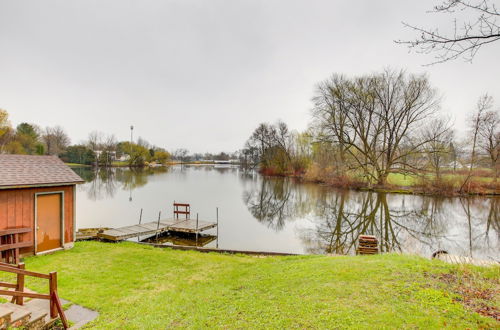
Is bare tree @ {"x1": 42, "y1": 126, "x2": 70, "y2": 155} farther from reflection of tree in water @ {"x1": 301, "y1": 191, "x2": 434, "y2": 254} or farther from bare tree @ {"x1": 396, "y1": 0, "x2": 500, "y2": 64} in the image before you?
bare tree @ {"x1": 396, "y1": 0, "x2": 500, "y2": 64}

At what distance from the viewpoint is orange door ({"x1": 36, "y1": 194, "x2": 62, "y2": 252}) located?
846cm

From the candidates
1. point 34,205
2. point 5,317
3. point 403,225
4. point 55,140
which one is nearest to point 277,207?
point 403,225

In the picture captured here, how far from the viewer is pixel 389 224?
16.9 m

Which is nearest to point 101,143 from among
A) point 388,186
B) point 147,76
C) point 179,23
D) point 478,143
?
point 147,76

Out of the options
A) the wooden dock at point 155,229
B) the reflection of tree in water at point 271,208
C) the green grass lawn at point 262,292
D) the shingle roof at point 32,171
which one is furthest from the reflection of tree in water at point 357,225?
the shingle roof at point 32,171

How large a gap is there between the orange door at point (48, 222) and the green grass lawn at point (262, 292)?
0.52m

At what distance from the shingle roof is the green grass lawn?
2498 millimetres

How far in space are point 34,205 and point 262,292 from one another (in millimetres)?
8009

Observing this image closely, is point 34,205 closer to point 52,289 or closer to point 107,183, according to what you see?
point 52,289

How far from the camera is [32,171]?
852cm

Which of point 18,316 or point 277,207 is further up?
point 18,316

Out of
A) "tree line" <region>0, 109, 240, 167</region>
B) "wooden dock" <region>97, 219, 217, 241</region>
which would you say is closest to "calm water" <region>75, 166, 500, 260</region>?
"wooden dock" <region>97, 219, 217, 241</region>

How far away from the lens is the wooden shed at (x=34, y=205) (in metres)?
7.55

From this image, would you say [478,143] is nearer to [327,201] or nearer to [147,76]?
[327,201]
